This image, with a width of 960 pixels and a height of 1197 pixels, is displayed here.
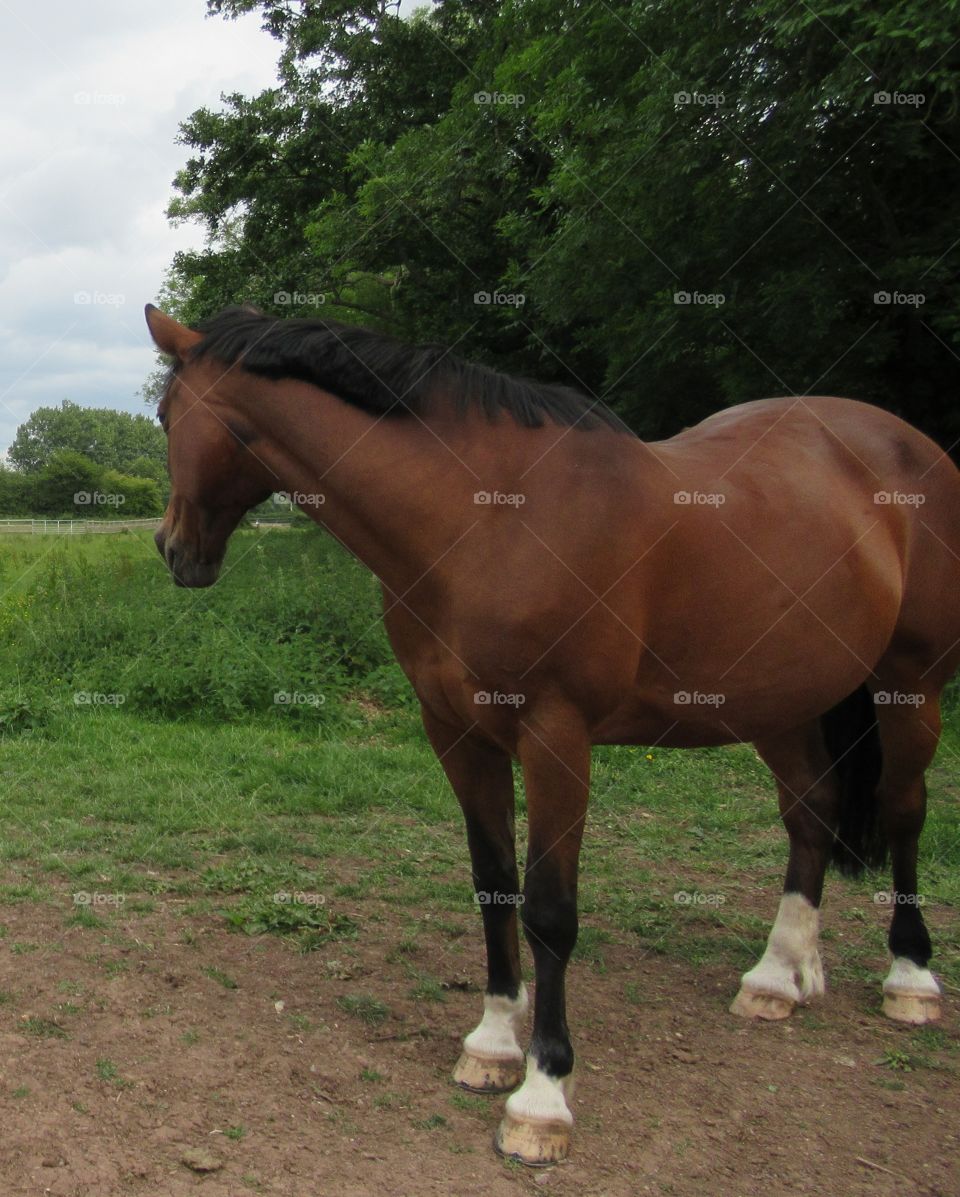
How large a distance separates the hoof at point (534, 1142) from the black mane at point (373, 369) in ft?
6.32

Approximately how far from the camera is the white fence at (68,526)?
55.0 ft

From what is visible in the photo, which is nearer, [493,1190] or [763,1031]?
[493,1190]

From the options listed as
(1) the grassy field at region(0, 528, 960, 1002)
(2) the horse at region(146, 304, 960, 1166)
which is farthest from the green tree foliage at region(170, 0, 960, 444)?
(2) the horse at region(146, 304, 960, 1166)

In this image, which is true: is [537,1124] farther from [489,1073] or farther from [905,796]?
[905,796]

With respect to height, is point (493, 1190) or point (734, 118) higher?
point (734, 118)

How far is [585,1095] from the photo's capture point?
3018 mm

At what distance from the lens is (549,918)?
2838 millimetres

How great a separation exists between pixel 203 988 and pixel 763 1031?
6.46ft

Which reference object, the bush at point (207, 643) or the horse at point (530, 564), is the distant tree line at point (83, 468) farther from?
the horse at point (530, 564)

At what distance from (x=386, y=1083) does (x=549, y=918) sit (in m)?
0.74

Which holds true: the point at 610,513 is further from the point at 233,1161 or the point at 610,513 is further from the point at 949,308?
the point at 949,308

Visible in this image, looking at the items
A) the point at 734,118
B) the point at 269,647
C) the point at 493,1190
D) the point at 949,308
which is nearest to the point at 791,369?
the point at 949,308

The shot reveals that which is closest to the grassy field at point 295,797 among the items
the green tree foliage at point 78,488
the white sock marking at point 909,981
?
the white sock marking at point 909,981

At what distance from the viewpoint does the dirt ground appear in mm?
2578
